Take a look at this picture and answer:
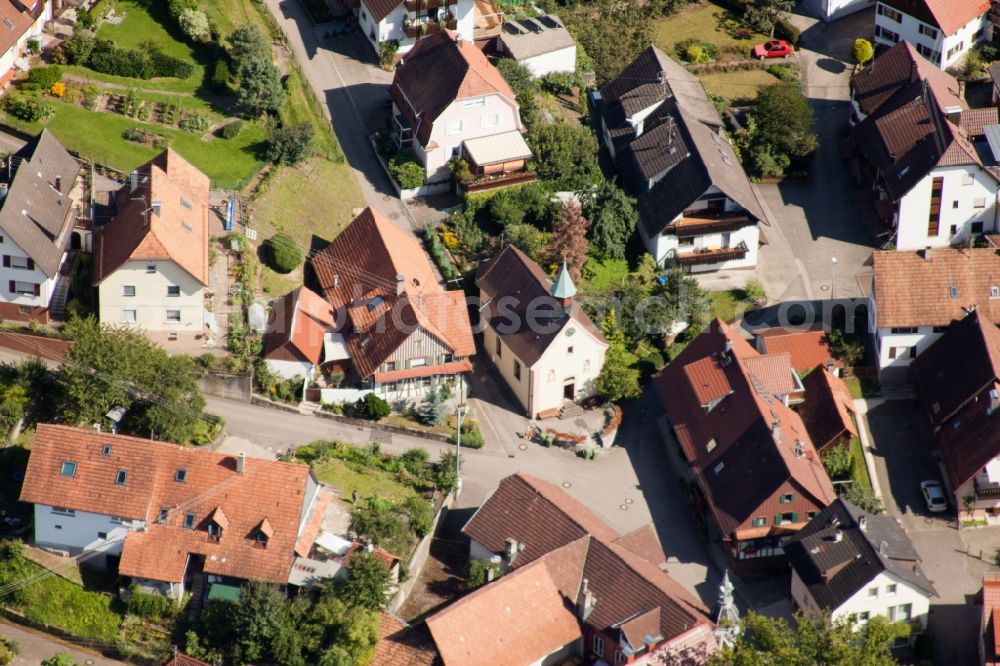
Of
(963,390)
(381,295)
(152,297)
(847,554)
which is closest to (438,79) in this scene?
→ (381,295)

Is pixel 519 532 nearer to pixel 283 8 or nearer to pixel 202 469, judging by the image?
pixel 202 469

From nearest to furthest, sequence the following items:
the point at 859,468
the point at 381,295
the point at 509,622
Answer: the point at 509,622
the point at 859,468
the point at 381,295

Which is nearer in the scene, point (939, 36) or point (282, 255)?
point (282, 255)

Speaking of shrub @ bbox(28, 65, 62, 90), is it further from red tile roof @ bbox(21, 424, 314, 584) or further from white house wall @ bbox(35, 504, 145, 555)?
white house wall @ bbox(35, 504, 145, 555)

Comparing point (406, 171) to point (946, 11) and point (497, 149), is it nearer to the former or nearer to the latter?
point (497, 149)

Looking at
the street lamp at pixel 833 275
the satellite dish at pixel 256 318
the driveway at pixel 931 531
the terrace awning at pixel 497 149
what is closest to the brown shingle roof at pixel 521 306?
the terrace awning at pixel 497 149

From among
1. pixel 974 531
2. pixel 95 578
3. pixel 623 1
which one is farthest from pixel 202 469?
pixel 623 1
